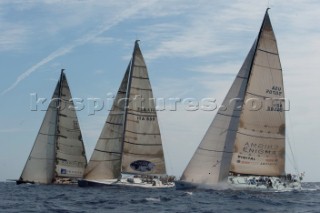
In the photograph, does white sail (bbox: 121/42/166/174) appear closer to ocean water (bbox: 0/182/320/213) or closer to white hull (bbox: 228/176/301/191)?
white hull (bbox: 228/176/301/191)

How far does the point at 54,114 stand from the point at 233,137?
24.3 meters

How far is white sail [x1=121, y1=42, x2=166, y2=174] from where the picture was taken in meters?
55.1

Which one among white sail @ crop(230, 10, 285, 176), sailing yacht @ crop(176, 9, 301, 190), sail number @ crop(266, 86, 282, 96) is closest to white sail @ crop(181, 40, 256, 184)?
sailing yacht @ crop(176, 9, 301, 190)

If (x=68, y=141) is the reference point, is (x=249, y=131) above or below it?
above

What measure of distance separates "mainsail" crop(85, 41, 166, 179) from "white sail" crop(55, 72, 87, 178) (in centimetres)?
1075

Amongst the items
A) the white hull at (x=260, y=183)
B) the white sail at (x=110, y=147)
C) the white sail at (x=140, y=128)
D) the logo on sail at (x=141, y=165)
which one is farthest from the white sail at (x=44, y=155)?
the white hull at (x=260, y=183)

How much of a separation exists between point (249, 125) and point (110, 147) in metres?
14.2

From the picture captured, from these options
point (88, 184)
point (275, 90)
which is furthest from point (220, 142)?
point (88, 184)

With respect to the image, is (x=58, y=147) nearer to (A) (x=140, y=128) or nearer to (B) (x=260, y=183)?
(A) (x=140, y=128)

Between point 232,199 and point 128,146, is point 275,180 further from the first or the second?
point 128,146

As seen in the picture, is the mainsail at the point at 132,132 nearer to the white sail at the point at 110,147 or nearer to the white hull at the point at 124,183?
the white sail at the point at 110,147

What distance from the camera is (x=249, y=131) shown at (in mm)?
47031

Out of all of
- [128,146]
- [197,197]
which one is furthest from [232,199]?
[128,146]

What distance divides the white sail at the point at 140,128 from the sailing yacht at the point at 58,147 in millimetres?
11248
